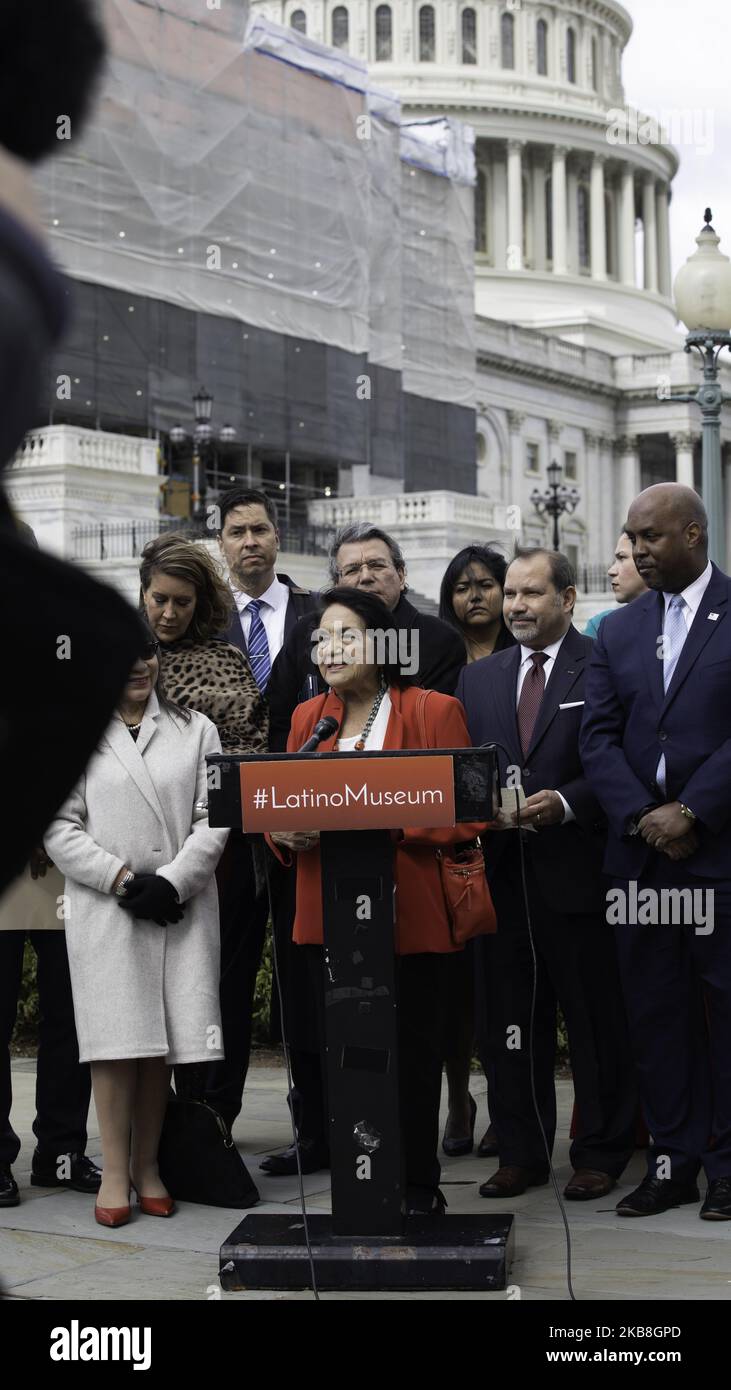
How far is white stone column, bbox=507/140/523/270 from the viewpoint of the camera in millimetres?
89375

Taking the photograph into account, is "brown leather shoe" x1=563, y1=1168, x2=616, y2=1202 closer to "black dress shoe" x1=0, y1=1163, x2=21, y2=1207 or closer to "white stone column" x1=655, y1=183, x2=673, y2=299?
"black dress shoe" x1=0, y1=1163, x2=21, y2=1207

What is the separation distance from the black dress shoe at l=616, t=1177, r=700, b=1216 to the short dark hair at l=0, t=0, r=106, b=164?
4.82m

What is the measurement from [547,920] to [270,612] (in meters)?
1.81

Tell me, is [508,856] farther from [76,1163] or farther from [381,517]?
[381,517]

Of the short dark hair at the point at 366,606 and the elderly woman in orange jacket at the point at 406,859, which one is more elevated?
the short dark hair at the point at 366,606

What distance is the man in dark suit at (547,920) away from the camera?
618 cm

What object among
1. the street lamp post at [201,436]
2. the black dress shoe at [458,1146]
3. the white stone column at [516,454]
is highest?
the white stone column at [516,454]

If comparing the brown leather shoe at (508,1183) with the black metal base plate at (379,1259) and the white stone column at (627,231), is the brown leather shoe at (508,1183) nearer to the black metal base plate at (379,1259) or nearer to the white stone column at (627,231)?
the black metal base plate at (379,1259)

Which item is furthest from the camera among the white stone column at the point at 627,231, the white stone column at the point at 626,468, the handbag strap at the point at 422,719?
the white stone column at the point at 627,231

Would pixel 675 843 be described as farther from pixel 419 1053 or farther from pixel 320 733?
pixel 320 733

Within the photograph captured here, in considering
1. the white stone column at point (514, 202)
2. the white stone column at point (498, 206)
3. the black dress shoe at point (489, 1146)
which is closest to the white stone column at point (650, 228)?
the white stone column at point (514, 202)

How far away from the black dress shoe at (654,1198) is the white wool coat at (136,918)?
1320mm

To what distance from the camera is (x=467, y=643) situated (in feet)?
23.8
